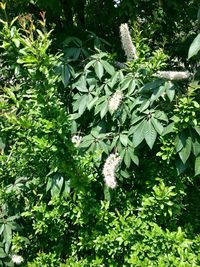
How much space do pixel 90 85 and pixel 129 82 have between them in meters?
0.33

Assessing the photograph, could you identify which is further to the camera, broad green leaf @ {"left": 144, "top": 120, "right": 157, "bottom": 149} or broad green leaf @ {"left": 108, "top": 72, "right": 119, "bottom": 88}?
broad green leaf @ {"left": 108, "top": 72, "right": 119, "bottom": 88}

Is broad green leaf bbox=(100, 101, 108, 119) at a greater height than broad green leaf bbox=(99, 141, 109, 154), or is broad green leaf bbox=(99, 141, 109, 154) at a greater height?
broad green leaf bbox=(100, 101, 108, 119)

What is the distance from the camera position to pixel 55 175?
227 cm

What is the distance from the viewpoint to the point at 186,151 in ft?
6.76

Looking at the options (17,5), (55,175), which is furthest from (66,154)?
(17,5)

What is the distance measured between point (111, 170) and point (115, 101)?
0.37 meters

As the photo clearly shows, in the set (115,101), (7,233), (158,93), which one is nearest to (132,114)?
(115,101)

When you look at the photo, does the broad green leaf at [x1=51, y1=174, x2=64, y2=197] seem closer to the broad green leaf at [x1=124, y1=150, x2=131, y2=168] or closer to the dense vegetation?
the dense vegetation

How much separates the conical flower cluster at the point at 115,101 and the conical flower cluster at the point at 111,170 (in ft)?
0.82

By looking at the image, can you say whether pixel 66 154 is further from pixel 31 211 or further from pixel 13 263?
pixel 13 263

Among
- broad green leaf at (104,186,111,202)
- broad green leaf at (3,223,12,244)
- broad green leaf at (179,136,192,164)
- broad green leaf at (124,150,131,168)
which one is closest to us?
broad green leaf at (179,136,192,164)

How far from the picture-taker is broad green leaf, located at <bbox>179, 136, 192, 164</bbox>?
2.05 metres

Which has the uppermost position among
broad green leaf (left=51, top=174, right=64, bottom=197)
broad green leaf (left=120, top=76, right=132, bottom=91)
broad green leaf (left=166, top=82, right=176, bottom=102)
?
broad green leaf (left=120, top=76, right=132, bottom=91)

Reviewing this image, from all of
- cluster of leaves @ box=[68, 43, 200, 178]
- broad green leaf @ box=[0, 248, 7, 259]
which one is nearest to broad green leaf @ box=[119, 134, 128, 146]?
cluster of leaves @ box=[68, 43, 200, 178]
